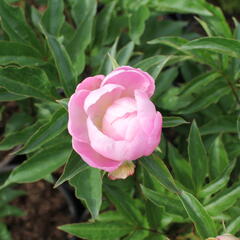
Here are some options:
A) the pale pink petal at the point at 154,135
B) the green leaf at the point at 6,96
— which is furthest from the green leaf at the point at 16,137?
the pale pink petal at the point at 154,135

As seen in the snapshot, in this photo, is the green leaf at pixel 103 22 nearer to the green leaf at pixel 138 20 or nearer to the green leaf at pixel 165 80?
the green leaf at pixel 138 20

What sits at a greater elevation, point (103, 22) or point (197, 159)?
point (103, 22)

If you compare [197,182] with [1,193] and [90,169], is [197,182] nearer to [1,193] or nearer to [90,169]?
[90,169]

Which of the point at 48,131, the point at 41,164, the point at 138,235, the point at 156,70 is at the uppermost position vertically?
the point at 156,70

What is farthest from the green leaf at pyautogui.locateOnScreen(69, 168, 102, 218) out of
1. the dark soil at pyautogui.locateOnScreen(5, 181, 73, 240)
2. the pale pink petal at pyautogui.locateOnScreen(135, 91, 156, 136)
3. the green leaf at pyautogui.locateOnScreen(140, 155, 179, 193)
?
the dark soil at pyautogui.locateOnScreen(5, 181, 73, 240)

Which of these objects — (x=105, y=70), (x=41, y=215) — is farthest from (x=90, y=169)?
(x=41, y=215)

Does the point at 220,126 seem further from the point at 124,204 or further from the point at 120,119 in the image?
the point at 120,119

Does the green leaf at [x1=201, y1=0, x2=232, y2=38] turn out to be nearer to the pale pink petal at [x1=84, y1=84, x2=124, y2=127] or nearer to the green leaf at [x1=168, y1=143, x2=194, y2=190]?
the green leaf at [x1=168, y1=143, x2=194, y2=190]

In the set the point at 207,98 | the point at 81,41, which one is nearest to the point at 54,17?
the point at 81,41
